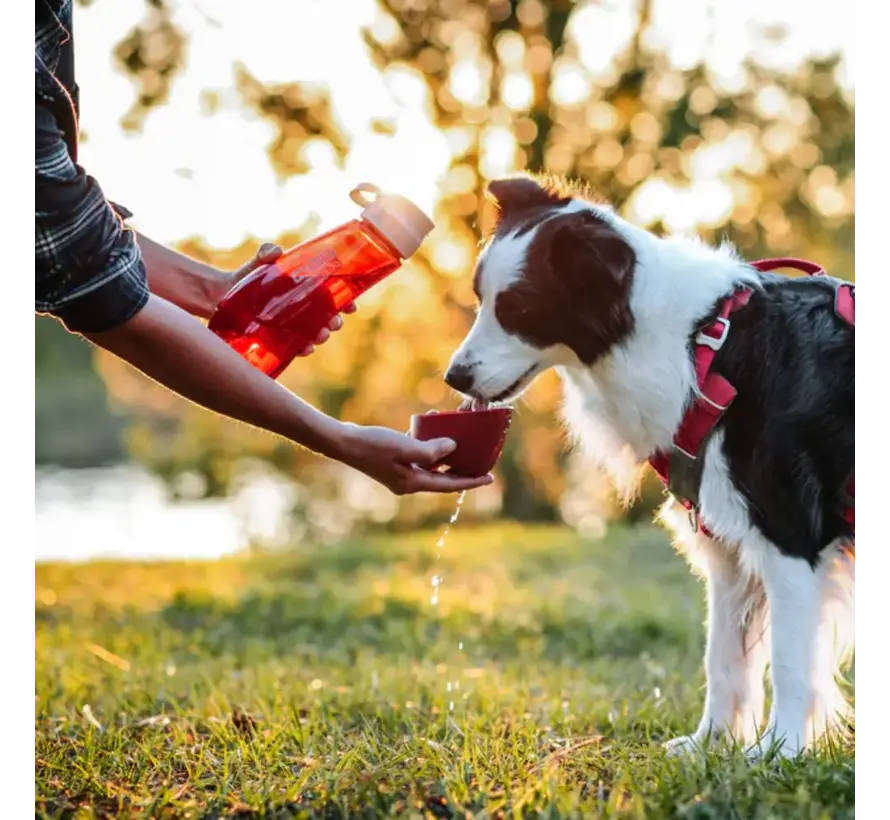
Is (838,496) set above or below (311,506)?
above

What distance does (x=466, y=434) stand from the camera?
254 centimetres

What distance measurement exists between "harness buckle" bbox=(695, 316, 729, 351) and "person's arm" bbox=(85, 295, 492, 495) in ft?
2.75

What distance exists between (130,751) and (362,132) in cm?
932

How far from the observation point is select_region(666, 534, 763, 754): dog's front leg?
2973mm

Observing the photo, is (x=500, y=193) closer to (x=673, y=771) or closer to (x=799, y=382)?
(x=799, y=382)

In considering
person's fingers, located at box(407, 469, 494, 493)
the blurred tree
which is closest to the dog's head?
person's fingers, located at box(407, 469, 494, 493)

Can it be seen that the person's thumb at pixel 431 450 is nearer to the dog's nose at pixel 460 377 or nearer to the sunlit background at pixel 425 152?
the dog's nose at pixel 460 377

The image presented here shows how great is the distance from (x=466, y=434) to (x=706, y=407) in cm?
63

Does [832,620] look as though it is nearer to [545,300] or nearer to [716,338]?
[716,338]

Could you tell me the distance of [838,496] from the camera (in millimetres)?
2633

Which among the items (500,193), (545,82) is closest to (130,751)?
(500,193)

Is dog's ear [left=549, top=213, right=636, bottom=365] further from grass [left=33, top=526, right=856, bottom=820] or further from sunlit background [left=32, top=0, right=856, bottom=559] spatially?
sunlit background [left=32, top=0, right=856, bottom=559]

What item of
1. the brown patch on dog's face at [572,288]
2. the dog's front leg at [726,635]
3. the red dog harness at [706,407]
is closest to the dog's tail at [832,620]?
the red dog harness at [706,407]

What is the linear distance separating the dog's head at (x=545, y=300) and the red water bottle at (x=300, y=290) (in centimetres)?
30
